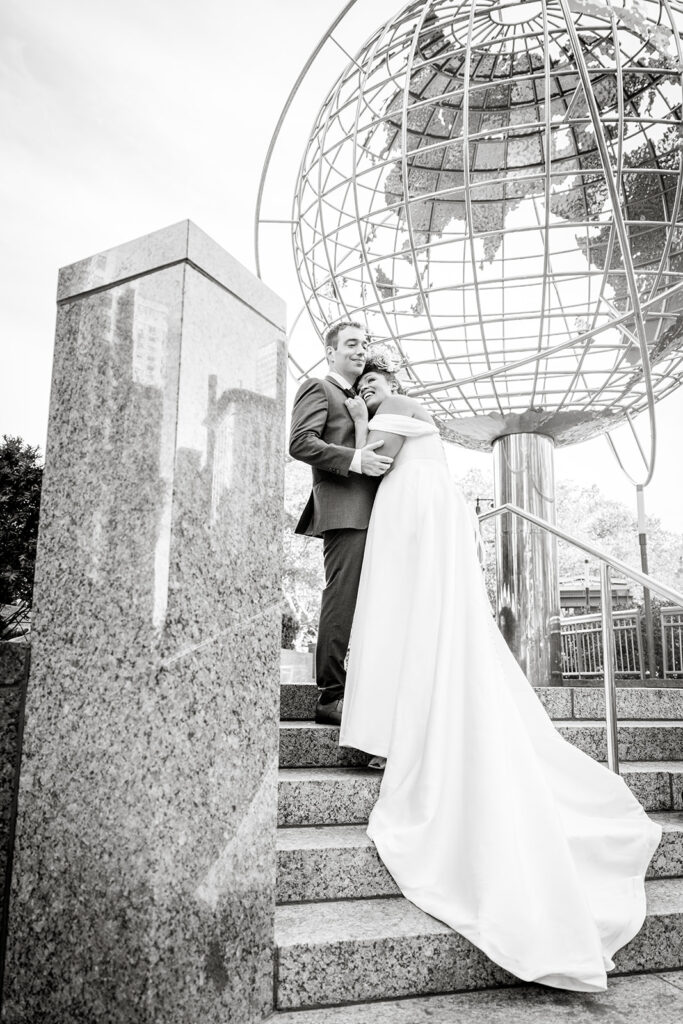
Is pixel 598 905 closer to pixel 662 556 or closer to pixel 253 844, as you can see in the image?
pixel 253 844

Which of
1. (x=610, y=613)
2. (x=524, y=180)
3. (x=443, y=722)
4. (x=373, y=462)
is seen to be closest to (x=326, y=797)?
(x=443, y=722)

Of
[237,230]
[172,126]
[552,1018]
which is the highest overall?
[237,230]

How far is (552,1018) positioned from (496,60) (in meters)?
5.24

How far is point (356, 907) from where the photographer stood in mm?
2164

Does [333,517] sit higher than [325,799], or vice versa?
[333,517]

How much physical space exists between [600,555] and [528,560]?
3.49 ft

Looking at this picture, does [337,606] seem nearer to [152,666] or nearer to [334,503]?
[334,503]

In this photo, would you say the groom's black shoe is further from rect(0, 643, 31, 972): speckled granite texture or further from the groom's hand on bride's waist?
rect(0, 643, 31, 972): speckled granite texture

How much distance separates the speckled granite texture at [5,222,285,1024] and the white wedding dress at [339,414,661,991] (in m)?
0.59

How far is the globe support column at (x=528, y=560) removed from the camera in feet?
14.0

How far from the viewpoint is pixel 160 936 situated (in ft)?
5.05

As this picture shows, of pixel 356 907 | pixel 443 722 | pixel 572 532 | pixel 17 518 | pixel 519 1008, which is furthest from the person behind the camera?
pixel 572 532

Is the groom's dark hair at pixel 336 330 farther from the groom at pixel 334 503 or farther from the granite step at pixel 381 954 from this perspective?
the granite step at pixel 381 954

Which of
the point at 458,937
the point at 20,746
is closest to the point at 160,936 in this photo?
the point at 20,746
